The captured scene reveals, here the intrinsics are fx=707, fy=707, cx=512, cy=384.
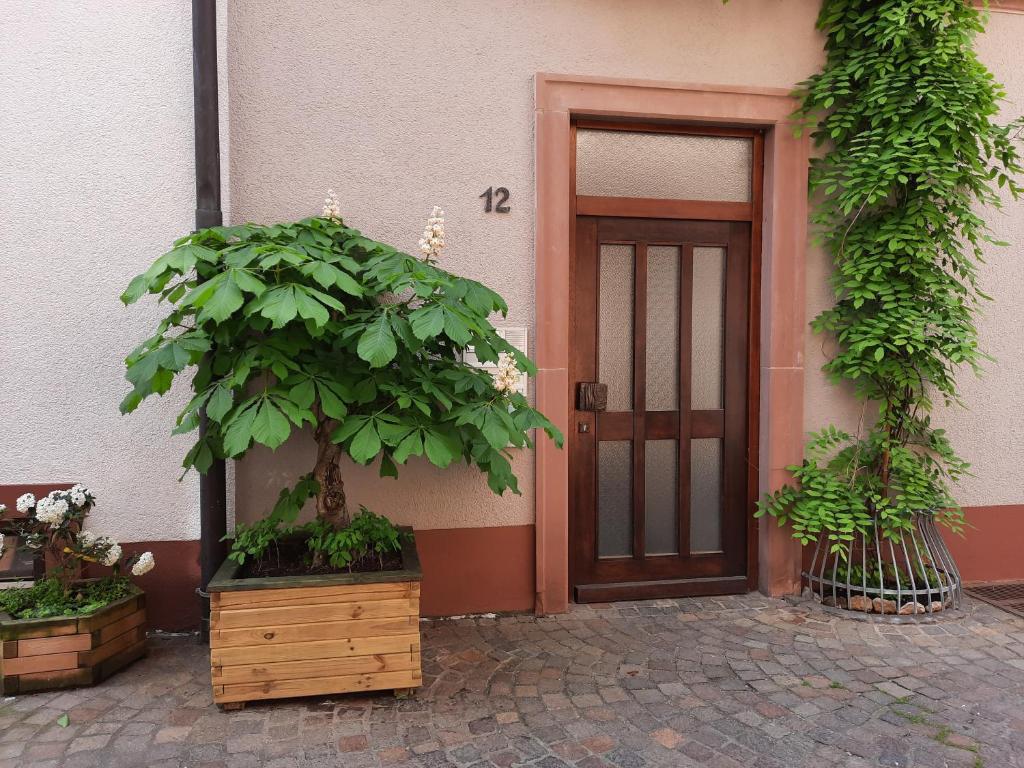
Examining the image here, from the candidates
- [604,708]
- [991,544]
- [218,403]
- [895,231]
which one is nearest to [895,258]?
[895,231]

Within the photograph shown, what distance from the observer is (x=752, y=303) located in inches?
175

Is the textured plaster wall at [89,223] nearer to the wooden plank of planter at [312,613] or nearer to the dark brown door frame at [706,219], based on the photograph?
the wooden plank of planter at [312,613]

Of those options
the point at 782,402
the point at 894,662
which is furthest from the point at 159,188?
the point at 894,662

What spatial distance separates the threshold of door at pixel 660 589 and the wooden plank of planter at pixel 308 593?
5.12 ft

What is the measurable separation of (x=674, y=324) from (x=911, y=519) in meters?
1.85

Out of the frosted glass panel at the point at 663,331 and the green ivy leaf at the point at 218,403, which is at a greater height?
the frosted glass panel at the point at 663,331

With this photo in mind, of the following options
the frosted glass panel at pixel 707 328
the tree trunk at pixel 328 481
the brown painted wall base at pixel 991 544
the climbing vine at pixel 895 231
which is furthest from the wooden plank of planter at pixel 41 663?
the brown painted wall base at pixel 991 544

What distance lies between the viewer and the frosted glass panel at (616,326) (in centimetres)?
434

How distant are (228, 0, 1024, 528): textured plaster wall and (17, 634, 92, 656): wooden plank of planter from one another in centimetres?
93

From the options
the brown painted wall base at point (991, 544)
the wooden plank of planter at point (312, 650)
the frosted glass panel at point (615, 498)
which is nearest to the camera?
the wooden plank of planter at point (312, 650)

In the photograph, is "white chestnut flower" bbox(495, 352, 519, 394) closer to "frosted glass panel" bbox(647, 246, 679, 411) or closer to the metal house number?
the metal house number

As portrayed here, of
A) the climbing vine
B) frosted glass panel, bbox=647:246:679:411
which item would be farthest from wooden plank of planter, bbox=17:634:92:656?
the climbing vine

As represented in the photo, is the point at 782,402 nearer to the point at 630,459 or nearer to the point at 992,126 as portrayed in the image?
the point at 630,459

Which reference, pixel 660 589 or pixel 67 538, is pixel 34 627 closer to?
pixel 67 538
